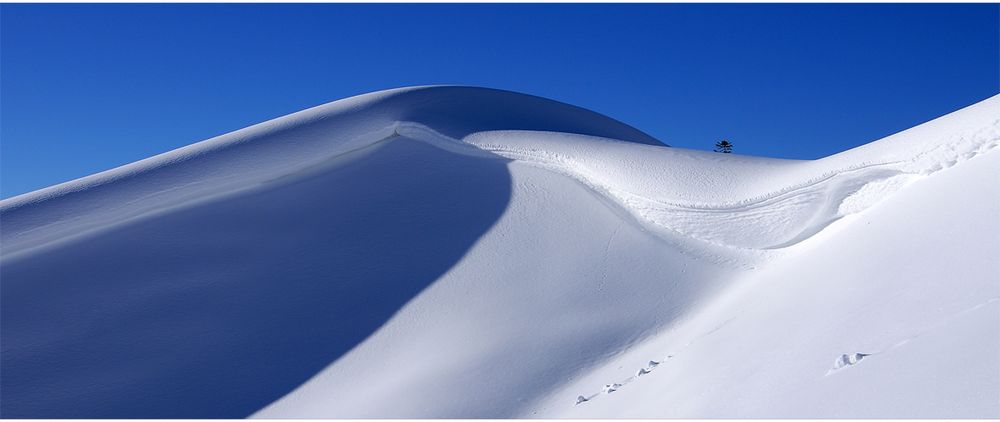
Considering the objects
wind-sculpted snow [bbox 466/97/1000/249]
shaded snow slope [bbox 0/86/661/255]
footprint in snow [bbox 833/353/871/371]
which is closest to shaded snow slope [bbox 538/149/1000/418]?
footprint in snow [bbox 833/353/871/371]

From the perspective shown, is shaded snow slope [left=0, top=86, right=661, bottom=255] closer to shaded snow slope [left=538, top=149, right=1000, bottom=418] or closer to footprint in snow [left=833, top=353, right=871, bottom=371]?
shaded snow slope [left=538, top=149, right=1000, bottom=418]

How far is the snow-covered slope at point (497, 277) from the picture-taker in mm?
3586

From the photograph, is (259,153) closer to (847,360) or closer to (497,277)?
(497,277)

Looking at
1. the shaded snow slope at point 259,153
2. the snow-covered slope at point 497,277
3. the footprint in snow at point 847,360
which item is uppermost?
the shaded snow slope at point 259,153

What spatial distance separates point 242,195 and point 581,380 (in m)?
3.34

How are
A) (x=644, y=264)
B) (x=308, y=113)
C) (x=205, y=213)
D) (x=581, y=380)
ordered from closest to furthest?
(x=581, y=380) → (x=644, y=264) → (x=205, y=213) → (x=308, y=113)

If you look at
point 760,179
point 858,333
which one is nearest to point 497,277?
point 760,179

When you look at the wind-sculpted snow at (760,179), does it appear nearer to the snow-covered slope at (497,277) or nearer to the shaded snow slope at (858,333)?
the snow-covered slope at (497,277)

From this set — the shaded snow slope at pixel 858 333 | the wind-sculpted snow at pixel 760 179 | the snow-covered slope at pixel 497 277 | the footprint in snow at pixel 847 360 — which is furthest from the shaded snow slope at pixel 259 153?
the footprint in snow at pixel 847 360

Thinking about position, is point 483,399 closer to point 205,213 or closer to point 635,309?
point 635,309

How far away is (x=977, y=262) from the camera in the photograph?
3592 millimetres

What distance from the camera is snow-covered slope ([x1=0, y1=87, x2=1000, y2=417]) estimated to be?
3.59 m

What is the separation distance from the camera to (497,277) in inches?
209

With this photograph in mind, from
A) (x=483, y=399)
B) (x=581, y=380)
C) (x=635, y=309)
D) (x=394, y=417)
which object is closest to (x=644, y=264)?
(x=635, y=309)
